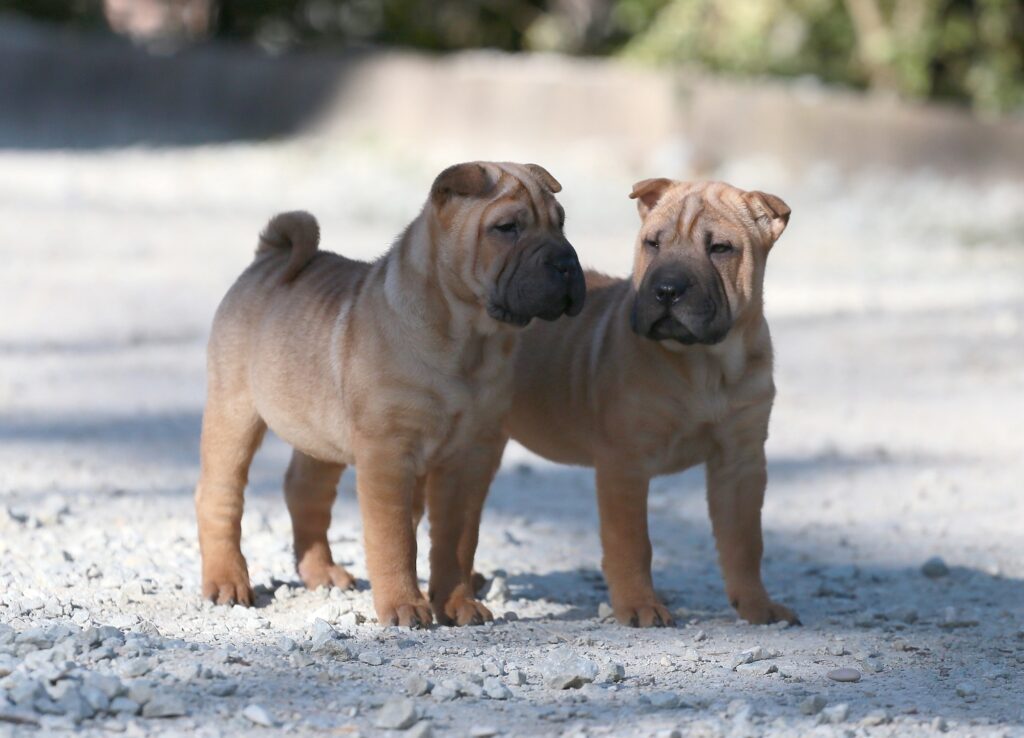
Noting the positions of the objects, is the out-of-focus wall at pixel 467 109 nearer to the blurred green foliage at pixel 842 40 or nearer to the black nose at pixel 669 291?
the blurred green foliage at pixel 842 40

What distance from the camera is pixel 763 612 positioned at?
19.4 feet

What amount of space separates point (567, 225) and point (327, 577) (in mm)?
11590

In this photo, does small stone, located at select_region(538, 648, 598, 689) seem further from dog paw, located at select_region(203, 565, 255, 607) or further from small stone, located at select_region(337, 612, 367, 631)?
dog paw, located at select_region(203, 565, 255, 607)

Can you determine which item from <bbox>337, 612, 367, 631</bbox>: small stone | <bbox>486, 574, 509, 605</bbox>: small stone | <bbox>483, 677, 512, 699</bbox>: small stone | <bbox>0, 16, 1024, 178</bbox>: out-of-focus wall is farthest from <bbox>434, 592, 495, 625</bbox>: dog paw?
<bbox>0, 16, 1024, 178</bbox>: out-of-focus wall

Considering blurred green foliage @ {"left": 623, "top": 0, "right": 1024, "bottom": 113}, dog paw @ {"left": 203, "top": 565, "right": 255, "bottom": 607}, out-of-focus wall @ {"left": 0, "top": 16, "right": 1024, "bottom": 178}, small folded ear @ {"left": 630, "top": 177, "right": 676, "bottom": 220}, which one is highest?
blurred green foliage @ {"left": 623, "top": 0, "right": 1024, "bottom": 113}

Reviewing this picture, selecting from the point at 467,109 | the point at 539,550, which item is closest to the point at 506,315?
the point at 539,550

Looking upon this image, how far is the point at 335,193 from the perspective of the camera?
1994 centimetres

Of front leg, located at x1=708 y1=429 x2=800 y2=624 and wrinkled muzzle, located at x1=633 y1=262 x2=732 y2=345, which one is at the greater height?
wrinkled muzzle, located at x1=633 y1=262 x2=732 y2=345

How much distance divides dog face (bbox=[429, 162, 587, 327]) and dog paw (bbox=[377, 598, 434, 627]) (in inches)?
39.4

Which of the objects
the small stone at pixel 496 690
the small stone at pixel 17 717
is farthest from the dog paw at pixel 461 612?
the small stone at pixel 17 717

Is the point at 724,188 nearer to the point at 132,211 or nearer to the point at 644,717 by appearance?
the point at 644,717

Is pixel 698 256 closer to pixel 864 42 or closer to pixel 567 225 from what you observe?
pixel 567 225

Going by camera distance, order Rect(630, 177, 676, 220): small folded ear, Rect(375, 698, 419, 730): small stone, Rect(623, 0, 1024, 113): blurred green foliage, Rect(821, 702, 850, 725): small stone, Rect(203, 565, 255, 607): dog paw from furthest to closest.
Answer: Rect(623, 0, 1024, 113): blurred green foliage < Rect(630, 177, 676, 220): small folded ear < Rect(203, 565, 255, 607): dog paw < Rect(821, 702, 850, 725): small stone < Rect(375, 698, 419, 730): small stone

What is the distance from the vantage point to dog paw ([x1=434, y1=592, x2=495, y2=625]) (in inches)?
223
